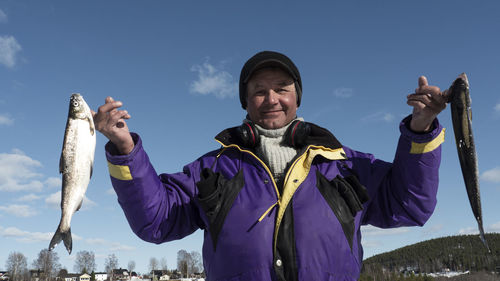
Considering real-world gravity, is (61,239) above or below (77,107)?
below

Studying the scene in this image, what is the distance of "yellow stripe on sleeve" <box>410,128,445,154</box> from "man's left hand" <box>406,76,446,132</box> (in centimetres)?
15

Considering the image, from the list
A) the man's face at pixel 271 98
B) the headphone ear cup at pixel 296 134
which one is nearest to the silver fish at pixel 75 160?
the man's face at pixel 271 98

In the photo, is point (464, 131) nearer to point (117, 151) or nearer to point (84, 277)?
point (117, 151)

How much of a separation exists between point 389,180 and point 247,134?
1909 millimetres

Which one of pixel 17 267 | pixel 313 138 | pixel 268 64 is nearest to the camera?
pixel 313 138

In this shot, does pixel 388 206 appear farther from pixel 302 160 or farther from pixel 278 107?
pixel 278 107

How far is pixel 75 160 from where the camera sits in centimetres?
362

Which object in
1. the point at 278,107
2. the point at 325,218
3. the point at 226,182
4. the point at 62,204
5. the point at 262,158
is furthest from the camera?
the point at 278,107

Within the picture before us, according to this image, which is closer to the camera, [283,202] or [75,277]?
[283,202]

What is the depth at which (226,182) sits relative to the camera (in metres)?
4.16

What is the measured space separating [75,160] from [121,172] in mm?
479

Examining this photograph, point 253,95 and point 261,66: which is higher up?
point 261,66

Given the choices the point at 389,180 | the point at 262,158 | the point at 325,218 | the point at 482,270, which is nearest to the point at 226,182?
the point at 262,158

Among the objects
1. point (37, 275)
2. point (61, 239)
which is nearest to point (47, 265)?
point (37, 275)
